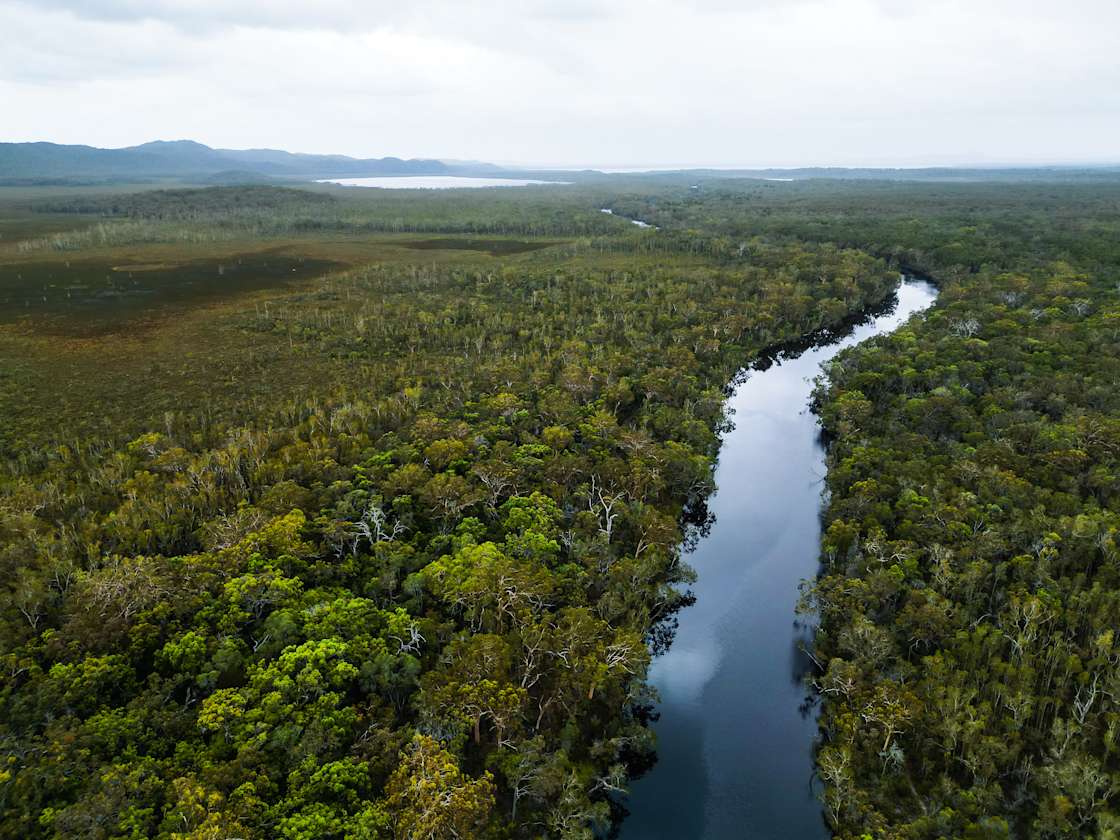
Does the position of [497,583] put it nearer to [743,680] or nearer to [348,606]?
[348,606]

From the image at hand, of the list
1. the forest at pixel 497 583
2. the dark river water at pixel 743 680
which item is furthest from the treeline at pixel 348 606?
the dark river water at pixel 743 680

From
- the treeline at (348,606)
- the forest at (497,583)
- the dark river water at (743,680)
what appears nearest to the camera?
the treeline at (348,606)

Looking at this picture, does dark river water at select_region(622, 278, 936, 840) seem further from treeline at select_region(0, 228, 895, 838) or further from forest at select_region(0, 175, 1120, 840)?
treeline at select_region(0, 228, 895, 838)

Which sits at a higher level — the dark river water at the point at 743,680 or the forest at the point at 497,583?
the forest at the point at 497,583

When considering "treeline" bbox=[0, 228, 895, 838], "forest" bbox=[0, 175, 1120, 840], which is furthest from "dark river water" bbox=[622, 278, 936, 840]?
"treeline" bbox=[0, 228, 895, 838]

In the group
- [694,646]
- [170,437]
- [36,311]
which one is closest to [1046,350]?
[694,646]

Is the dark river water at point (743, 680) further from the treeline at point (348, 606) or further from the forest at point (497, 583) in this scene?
the treeline at point (348, 606)
